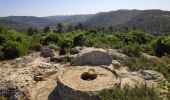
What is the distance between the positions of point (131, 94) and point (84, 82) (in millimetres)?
2687

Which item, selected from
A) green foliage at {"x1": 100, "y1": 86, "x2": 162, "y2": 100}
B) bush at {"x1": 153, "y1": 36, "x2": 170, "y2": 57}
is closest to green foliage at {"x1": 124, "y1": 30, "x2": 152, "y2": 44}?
bush at {"x1": 153, "y1": 36, "x2": 170, "y2": 57}

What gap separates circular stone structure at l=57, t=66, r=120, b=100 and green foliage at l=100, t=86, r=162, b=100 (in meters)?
0.57

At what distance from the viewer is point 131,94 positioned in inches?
437

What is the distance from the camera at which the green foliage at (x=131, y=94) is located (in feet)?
35.2

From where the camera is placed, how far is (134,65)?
1845cm

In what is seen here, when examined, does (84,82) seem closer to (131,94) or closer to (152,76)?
(131,94)

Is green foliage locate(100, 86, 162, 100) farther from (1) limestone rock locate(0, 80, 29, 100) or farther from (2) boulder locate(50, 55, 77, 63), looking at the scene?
(2) boulder locate(50, 55, 77, 63)

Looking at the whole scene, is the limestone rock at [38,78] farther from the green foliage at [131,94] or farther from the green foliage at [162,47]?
the green foliage at [162,47]

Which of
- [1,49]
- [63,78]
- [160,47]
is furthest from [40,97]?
[160,47]

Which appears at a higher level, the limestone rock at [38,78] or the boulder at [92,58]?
the boulder at [92,58]

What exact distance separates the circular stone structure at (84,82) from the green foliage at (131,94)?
565 mm

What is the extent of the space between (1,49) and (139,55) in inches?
471

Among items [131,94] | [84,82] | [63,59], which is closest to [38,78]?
[84,82]

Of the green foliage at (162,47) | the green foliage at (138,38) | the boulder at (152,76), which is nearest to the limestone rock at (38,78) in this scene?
the boulder at (152,76)
